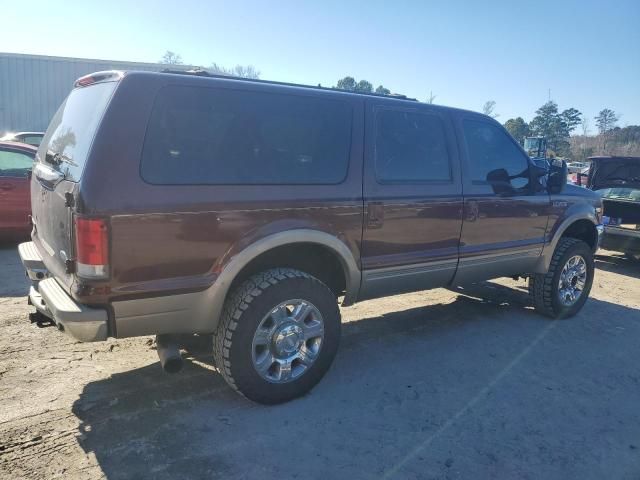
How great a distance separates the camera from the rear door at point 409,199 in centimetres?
353

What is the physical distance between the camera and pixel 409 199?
145 inches

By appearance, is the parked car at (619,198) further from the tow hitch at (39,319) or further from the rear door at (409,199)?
the tow hitch at (39,319)

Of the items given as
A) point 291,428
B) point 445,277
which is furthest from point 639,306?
point 291,428

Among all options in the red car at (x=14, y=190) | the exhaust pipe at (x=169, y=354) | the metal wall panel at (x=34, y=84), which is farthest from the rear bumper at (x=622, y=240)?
the metal wall panel at (x=34, y=84)

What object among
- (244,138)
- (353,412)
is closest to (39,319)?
(244,138)

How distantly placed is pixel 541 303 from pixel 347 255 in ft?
9.26

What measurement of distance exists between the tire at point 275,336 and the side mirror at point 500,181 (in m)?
2.01

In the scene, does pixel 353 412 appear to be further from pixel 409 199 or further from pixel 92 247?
pixel 92 247

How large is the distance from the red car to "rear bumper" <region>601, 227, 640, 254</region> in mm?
8844

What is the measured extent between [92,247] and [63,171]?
628 millimetres

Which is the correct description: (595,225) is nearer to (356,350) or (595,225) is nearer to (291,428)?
(356,350)

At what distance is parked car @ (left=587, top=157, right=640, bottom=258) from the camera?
24.9 feet

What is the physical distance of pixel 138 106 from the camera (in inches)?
104

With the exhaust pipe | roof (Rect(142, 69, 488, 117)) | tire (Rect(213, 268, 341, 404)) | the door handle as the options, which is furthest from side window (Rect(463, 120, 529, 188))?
the exhaust pipe
